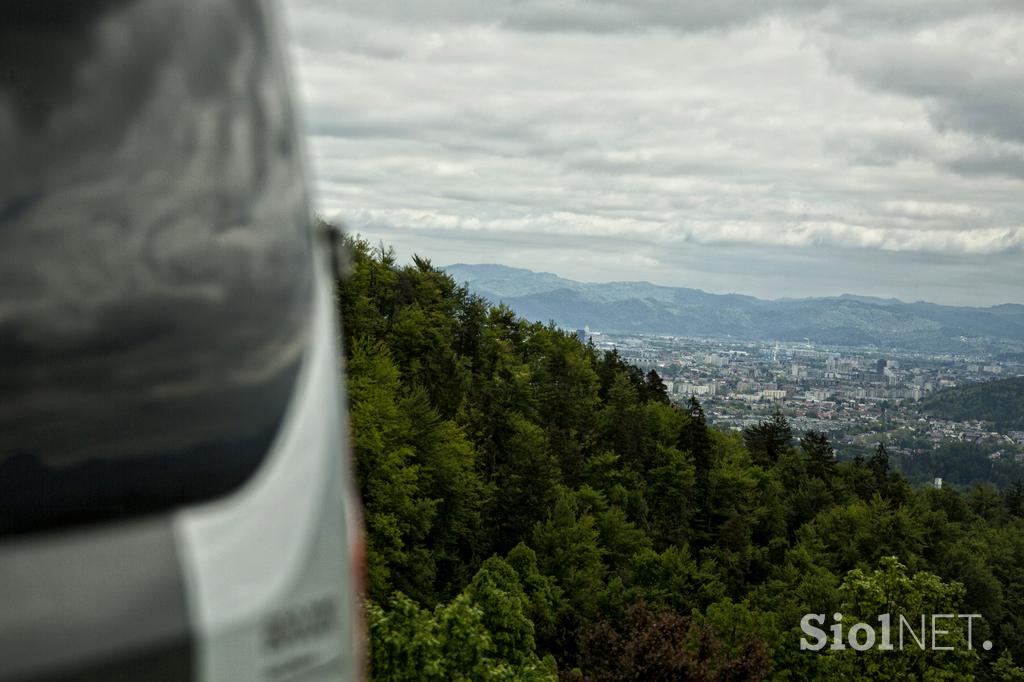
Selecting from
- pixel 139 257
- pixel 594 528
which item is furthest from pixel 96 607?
pixel 594 528

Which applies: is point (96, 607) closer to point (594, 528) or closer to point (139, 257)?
point (139, 257)

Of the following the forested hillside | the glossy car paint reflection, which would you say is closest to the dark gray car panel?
the glossy car paint reflection

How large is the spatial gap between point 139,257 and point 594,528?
84.8 m

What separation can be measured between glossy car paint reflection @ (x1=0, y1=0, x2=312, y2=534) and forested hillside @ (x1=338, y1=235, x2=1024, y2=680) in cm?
3422

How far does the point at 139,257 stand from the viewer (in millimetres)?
2734

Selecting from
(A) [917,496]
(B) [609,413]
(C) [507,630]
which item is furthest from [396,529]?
(A) [917,496]

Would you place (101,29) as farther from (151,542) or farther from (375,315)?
(375,315)

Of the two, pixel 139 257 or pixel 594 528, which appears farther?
pixel 594 528

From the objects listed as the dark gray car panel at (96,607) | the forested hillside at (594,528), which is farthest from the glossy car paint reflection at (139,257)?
the forested hillside at (594,528)

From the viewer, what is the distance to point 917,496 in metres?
134

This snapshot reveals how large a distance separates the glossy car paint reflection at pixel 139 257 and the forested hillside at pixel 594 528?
34.2 m

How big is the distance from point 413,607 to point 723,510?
72.6 meters

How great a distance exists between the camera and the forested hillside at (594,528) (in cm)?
5412

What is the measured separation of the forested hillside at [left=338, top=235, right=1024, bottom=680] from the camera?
54125 millimetres
